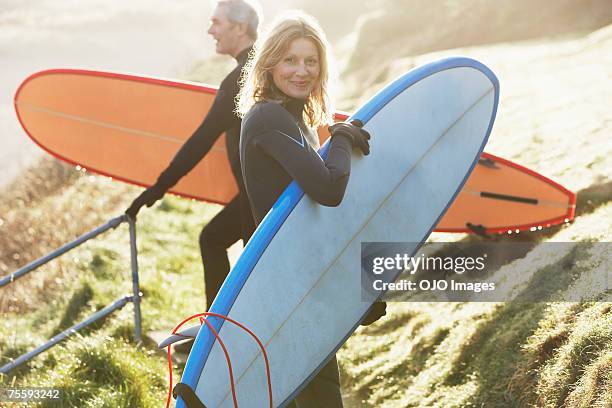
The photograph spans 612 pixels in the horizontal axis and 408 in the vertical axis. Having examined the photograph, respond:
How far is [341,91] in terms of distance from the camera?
47.2 feet

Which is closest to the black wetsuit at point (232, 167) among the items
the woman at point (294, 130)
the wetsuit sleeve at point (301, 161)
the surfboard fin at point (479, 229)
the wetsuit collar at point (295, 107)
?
the woman at point (294, 130)

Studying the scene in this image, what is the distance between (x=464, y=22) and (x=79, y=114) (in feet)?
36.0

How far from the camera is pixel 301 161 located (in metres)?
2.50

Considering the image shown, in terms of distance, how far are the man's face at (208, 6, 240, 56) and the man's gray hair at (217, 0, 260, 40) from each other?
26 millimetres

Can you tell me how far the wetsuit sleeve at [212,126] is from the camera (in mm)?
3742

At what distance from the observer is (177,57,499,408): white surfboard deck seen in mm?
2730

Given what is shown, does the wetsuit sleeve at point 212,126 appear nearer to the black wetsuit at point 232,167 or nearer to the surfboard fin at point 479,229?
the black wetsuit at point 232,167

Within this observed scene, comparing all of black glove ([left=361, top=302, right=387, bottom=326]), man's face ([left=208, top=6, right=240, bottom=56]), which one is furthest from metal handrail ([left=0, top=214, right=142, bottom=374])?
black glove ([left=361, top=302, right=387, bottom=326])

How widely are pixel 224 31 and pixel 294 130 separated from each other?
1603 millimetres

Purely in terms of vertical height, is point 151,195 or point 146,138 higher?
point 146,138

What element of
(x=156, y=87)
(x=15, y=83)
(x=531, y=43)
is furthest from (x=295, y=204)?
(x=15, y=83)

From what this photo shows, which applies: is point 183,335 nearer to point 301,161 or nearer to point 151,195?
point 301,161

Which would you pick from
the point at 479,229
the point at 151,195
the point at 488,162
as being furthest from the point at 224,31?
the point at 479,229

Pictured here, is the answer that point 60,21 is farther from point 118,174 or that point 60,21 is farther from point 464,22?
point 118,174
